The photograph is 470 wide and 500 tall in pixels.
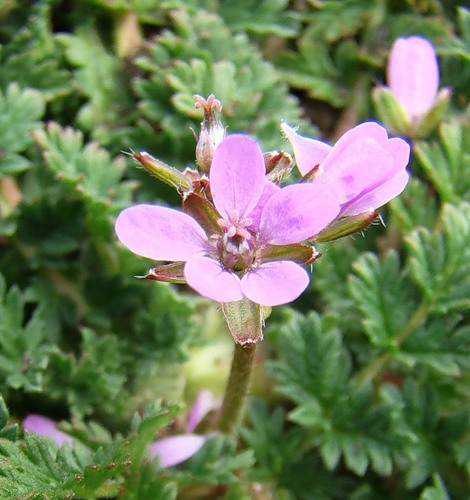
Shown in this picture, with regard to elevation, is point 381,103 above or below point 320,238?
Result: below

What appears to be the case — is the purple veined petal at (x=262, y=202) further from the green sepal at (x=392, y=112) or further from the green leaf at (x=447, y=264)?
the green sepal at (x=392, y=112)

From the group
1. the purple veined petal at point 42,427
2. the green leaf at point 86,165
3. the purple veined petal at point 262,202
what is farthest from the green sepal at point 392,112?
the purple veined petal at point 42,427

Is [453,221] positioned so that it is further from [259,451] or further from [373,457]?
[259,451]

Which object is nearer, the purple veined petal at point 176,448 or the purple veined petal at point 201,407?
the purple veined petal at point 176,448

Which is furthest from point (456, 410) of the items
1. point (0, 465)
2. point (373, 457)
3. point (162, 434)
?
point (0, 465)

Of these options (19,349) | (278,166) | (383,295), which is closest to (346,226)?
(278,166)

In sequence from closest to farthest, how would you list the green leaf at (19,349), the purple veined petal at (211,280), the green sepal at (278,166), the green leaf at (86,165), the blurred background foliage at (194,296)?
the purple veined petal at (211,280), the green sepal at (278,166), the green leaf at (19,349), the blurred background foliage at (194,296), the green leaf at (86,165)

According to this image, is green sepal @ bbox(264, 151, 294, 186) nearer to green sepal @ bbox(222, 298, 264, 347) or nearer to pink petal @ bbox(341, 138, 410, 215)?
pink petal @ bbox(341, 138, 410, 215)
